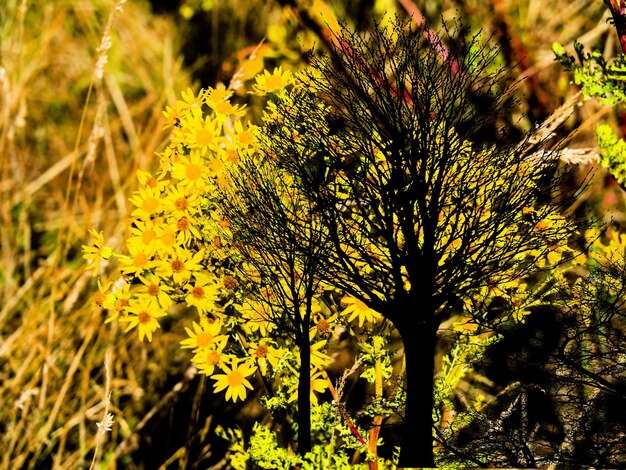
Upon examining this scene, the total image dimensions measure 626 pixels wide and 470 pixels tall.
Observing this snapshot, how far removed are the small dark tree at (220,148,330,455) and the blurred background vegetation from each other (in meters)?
0.21

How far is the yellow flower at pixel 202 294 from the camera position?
22.1 inches

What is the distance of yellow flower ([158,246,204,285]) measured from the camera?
1.83ft

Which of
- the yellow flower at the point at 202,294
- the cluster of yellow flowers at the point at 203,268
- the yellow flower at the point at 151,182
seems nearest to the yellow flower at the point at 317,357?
the cluster of yellow flowers at the point at 203,268

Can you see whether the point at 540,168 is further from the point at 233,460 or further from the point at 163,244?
the point at 233,460

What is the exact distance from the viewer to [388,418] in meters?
0.61

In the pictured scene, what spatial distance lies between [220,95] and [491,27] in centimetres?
46

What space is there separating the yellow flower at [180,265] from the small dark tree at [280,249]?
5 cm

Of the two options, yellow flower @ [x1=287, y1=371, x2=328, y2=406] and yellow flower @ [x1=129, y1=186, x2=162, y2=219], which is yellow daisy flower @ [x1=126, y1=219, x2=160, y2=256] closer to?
yellow flower @ [x1=129, y1=186, x2=162, y2=219]

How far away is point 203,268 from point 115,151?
569 millimetres

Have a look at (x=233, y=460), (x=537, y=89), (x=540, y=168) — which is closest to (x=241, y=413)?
(x=233, y=460)

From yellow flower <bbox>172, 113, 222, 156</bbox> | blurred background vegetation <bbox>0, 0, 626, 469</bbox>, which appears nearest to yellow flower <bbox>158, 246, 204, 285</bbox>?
yellow flower <bbox>172, 113, 222, 156</bbox>

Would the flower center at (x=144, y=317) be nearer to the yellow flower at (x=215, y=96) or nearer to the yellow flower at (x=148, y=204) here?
the yellow flower at (x=148, y=204)

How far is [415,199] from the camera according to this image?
20.0 inches

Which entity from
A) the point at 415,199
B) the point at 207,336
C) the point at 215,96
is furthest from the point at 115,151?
the point at 415,199
